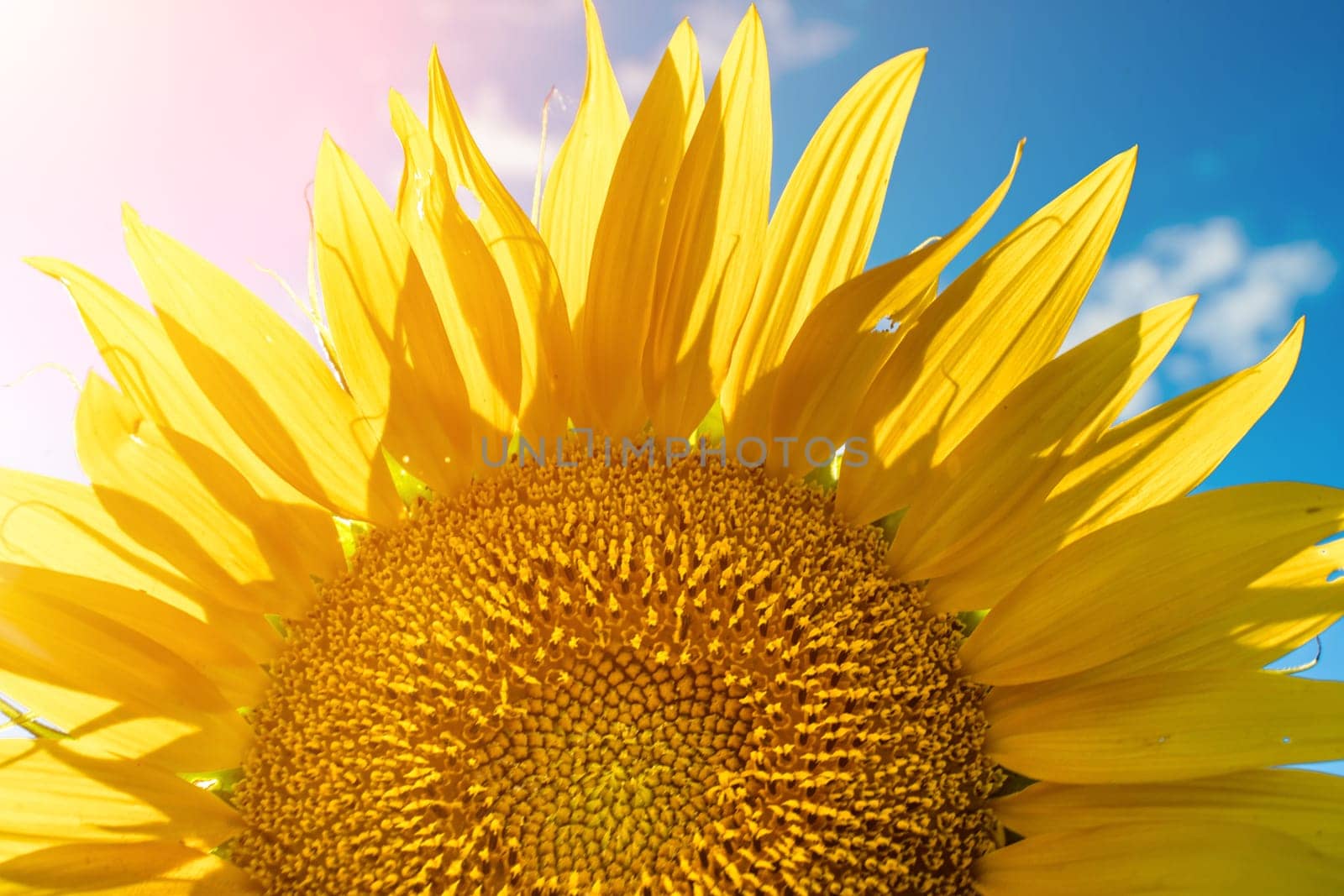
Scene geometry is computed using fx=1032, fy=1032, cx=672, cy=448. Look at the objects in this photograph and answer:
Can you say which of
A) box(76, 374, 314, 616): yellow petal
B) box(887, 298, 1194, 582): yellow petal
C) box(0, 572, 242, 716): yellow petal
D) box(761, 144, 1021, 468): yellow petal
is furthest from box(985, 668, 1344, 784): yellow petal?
box(0, 572, 242, 716): yellow petal

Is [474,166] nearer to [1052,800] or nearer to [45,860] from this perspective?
[45,860]

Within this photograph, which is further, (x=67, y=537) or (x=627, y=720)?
(x=67, y=537)

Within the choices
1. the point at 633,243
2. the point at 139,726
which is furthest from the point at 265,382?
the point at 633,243

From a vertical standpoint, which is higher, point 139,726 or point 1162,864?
point 139,726

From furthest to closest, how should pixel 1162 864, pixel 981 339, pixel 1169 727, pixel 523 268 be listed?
pixel 523 268 → pixel 981 339 → pixel 1169 727 → pixel 1162 864

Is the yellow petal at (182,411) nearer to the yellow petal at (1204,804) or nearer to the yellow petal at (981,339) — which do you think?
the yellow petal at (981,339)

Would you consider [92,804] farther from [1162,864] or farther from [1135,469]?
[1135,469]
